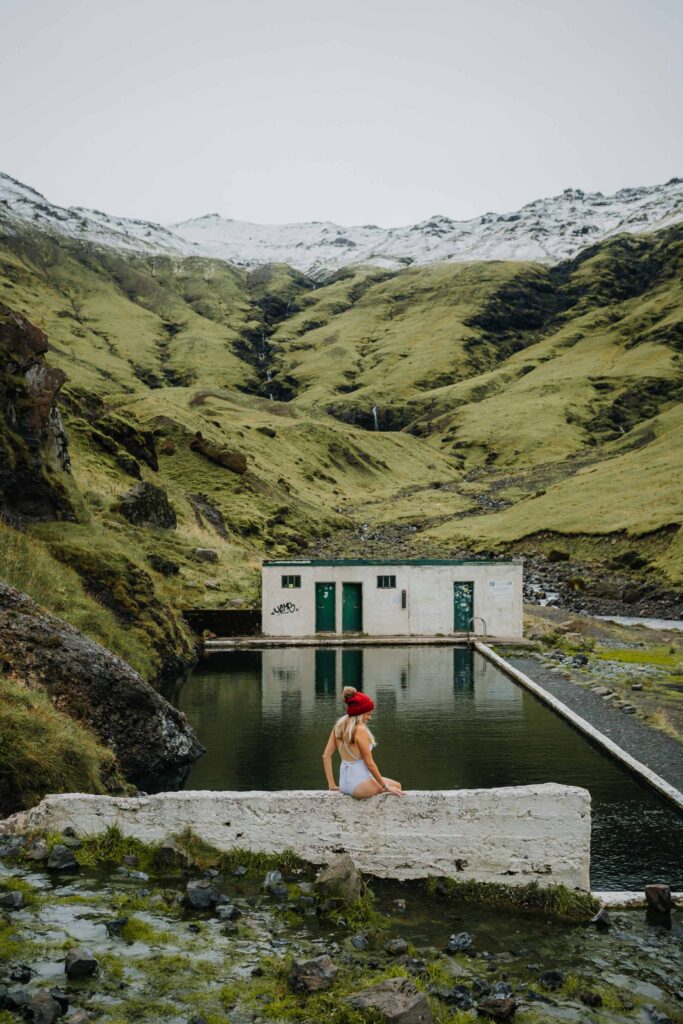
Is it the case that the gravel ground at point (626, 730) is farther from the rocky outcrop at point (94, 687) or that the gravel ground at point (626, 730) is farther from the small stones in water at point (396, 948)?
the rocky outcrop at point (94, 687)

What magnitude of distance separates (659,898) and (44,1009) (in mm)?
9258

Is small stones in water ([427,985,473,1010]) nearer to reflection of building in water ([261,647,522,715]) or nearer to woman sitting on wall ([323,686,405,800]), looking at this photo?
woman sitting on wall ([323,686,405,800])

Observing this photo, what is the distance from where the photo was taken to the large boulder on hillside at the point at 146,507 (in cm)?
5378

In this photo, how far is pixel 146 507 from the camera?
5566cm

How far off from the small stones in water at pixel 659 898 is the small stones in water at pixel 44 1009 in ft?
29.5

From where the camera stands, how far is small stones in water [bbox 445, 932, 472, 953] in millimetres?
10789

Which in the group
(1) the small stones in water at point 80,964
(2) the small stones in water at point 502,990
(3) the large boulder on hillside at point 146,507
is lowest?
(2) the small stones in water at point 502,990

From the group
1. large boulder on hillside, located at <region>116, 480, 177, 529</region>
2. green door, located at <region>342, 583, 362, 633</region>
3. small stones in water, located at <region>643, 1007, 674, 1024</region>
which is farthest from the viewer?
large boulder on hillside, located at <region>116, 480, 177, 529</region>

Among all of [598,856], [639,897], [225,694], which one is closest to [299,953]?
[639,897]

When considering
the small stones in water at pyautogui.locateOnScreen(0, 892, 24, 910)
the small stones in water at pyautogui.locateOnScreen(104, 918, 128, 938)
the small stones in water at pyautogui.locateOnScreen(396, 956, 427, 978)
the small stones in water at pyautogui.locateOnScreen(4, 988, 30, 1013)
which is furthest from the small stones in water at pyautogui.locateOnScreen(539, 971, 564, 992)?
the small stones in water at pyautogui.locateOnScreen(0, 892, 24, 910)

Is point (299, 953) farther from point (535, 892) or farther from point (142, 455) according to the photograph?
point (142, 455)

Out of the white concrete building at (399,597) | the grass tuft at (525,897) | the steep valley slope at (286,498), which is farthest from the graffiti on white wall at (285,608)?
Result: the grass tuft at (525,897)

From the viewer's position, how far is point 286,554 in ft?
256

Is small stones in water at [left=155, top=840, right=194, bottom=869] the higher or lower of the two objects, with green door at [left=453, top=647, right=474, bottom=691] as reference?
higher
